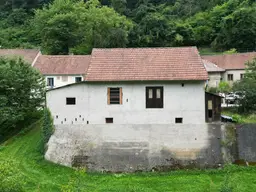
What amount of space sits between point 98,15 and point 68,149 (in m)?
31.0

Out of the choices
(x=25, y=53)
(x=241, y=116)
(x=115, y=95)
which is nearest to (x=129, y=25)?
(x=25, y=53)

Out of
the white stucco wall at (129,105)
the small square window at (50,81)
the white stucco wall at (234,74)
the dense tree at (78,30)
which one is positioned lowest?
the white stucco wall at (129,105)

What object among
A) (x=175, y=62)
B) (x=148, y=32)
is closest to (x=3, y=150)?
(x=175, y=62)

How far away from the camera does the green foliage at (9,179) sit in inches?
606

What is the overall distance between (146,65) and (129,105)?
2.85 meters

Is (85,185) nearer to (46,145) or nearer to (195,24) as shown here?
(46,145)

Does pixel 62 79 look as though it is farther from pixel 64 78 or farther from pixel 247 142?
pixel 247 142

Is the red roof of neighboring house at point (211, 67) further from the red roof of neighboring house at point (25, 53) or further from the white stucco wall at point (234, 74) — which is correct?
the red roof of neighboring house at point (25, 53)

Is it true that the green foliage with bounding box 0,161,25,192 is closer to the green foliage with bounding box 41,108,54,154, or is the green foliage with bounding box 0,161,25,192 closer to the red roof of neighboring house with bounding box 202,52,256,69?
the green foliage with bounding box 41,108,54,154

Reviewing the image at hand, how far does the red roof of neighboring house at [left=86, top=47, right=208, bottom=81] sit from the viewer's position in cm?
2227

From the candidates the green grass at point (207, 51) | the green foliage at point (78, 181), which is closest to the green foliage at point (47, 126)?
the green foliage at point (78, 181)

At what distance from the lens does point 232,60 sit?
42219mm

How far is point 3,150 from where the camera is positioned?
23641mm

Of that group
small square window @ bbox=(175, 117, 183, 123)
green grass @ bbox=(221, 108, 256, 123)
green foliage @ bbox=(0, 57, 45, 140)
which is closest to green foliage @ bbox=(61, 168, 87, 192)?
small square window @ bbox=(175, 117, 183, 123)
